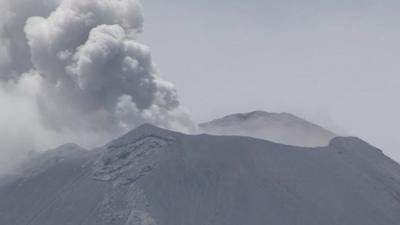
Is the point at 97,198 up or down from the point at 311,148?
down

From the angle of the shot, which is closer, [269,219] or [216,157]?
[269,219]

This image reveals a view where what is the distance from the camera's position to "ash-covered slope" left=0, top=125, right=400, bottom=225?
6526 inches

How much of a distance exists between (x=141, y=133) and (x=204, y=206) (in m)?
14.5

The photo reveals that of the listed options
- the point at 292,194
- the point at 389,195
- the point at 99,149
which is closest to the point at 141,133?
the point at 99,149

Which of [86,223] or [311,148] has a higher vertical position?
[311,148]

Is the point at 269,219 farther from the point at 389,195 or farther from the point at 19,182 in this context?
the point at 19,182

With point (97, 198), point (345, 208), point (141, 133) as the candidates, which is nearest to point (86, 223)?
point (97, 198)

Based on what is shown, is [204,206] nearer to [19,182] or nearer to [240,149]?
[240,149]

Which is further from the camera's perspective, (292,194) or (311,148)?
(311,148)

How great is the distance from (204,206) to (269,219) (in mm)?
9295

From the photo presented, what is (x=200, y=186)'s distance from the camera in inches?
6796

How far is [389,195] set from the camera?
6939 inches

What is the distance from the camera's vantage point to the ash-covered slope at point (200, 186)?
16575 cm

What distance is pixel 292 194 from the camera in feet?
558
